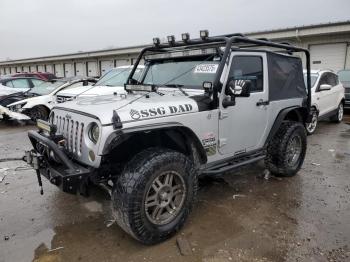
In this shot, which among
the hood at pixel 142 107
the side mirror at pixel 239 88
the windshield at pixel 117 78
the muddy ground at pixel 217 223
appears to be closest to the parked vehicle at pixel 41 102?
the windshield at pixel 117 78

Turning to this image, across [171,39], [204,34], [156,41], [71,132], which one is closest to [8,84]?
[156,41]

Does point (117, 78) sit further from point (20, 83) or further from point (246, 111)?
point (246, 111)

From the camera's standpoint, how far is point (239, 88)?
3662mm

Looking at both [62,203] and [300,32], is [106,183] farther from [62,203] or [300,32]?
[300,32]

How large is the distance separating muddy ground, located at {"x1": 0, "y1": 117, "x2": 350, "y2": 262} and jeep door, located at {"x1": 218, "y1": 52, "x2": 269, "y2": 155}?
2.54ft

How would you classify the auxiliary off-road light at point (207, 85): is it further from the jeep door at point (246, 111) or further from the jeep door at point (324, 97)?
the jeep door at point (324, 97)

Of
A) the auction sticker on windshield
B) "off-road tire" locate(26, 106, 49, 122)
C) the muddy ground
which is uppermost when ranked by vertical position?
the auction sticker on windshield

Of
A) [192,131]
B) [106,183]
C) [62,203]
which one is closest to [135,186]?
[106,183]

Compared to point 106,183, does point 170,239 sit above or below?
below

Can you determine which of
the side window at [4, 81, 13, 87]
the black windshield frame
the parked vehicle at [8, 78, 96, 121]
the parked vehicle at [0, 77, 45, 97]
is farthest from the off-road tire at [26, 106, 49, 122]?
the black windshield frame

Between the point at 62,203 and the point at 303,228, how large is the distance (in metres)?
3.09

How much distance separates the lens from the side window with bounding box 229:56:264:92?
13.5 ft

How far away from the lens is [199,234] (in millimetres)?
3559

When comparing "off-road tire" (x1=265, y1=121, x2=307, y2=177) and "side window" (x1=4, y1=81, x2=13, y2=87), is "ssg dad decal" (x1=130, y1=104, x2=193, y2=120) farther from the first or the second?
"side window" (x1=4, y1=81, x2=13, y2=87)
